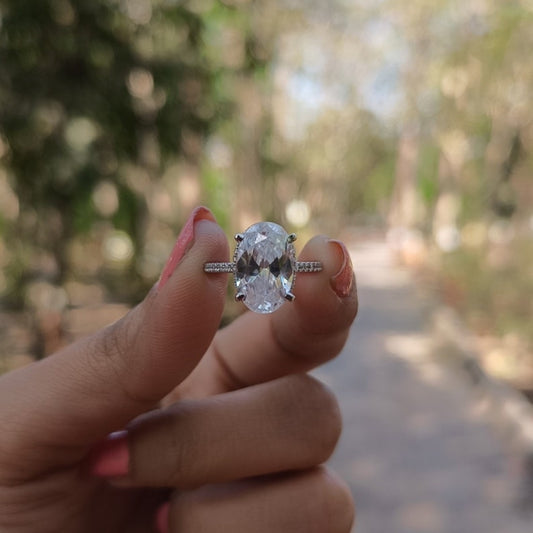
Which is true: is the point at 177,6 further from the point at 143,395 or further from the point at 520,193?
the point at 520,193

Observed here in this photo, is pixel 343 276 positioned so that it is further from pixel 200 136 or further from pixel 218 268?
pixel 200 136

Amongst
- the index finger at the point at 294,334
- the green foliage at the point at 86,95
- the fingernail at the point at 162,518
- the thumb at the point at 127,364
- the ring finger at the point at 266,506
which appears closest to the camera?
the thumb at the point at 127,364

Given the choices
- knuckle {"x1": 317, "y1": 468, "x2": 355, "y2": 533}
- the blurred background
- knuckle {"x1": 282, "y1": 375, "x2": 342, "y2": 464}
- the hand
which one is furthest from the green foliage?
knuckle {"x1": 317, "y1": 468, "x2": 355, "y2": 533}

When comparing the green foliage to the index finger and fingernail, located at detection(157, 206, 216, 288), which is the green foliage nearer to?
the index finger

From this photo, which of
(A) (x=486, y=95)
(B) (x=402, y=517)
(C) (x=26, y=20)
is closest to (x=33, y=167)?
(C) (x=26, y=20)

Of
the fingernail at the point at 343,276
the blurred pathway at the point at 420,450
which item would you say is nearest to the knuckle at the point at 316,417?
the fingernail at the point at 343,276

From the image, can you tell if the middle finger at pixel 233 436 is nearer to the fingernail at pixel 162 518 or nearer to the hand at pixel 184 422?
the hand at pixel 184 422

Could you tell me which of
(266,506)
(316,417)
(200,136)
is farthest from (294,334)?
(200,136)
